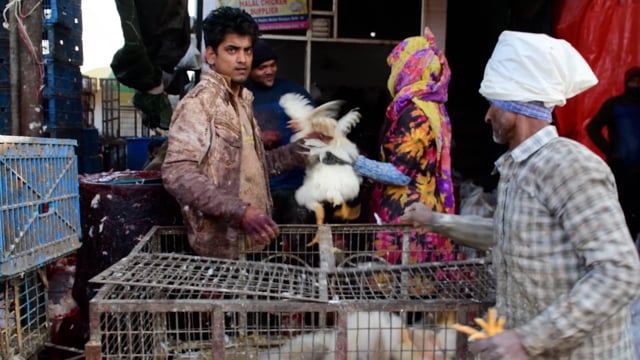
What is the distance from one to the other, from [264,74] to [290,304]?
7.48 ft

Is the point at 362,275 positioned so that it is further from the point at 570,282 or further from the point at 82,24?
the point at 82,24

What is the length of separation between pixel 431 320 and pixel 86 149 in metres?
4.52

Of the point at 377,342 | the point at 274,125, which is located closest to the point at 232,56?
the point at 274,125

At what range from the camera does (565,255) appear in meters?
1.34

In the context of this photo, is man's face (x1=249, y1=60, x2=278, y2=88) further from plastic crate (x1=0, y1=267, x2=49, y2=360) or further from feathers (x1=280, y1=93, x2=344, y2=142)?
plastic crate (x1=0, y1=267, x2=49, y2=360)

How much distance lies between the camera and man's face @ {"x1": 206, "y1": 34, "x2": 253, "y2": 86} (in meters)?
2.38

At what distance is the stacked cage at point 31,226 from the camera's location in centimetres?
194

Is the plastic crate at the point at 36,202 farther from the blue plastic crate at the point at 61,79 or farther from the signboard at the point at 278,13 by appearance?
the signboard at the point at 278,13

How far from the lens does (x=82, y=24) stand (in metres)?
4.88

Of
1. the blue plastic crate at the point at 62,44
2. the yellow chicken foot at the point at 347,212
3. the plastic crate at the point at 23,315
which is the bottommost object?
the plastic crate at the point at 23,315

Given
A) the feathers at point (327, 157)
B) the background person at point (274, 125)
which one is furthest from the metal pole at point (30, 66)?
the feathers at point (327, 157)

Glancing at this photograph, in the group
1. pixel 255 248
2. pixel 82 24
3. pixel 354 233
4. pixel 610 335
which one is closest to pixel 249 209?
pixel 255 248

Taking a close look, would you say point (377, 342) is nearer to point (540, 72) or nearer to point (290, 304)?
point (290, 304)

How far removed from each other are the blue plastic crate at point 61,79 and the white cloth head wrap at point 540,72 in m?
4.21
